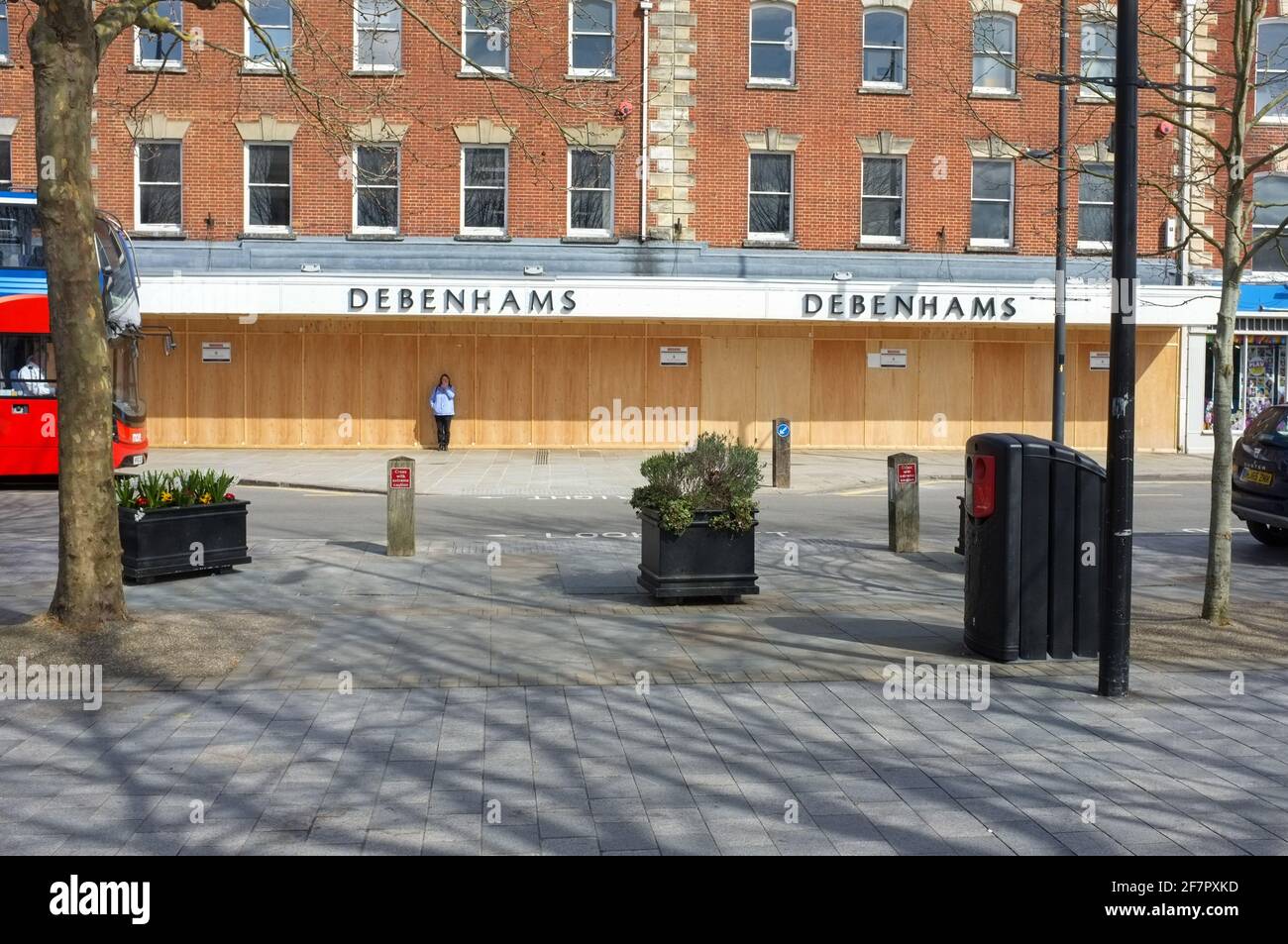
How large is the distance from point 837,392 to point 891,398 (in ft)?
3.98

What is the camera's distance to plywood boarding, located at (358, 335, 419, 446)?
2850 cm

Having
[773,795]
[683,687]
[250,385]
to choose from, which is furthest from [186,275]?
[773,795]

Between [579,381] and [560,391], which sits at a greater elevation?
[579,381]

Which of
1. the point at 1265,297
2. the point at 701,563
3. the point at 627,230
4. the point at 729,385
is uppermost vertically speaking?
the point at 627,230

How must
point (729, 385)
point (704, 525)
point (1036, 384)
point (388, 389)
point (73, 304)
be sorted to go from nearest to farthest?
point (73, 304), point (704, 525), point (388, 389), point (729, 385), point (1036, 384)

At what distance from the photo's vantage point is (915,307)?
92.2 ft

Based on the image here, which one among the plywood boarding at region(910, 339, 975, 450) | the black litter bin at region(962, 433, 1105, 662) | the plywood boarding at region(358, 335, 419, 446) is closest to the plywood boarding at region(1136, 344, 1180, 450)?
the plywood boarding at region(910, 339, 975, 450)

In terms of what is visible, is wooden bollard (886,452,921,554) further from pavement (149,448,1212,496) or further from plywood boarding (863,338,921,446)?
plywood boarding (863,338,921,446)

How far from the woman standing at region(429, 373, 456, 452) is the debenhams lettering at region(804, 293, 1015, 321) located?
7.58 m

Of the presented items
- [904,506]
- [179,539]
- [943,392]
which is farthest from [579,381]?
[179,539]

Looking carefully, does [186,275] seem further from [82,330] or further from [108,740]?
[108,740]

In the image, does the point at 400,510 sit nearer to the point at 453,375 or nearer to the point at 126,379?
the point at 126,379

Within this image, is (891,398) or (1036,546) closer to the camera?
(1036,546)

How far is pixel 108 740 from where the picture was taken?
6.66 metres
